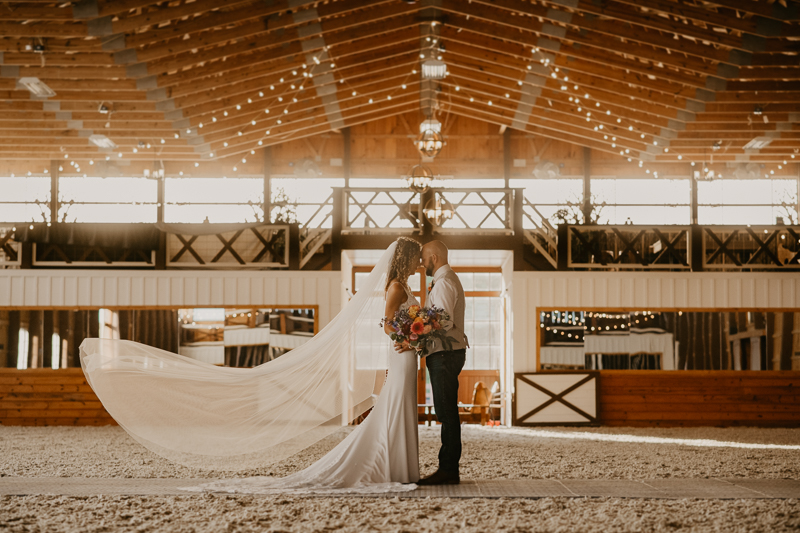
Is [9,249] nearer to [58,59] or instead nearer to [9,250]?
[9,250]

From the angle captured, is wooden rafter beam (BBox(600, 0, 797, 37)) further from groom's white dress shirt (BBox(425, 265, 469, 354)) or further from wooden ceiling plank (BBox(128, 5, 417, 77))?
groom's white dress shirt (BBox(425, 265, 469, 354))

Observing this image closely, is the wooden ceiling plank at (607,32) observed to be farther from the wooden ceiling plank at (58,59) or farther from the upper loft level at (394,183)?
the wooden ceiling plank at (58,59)

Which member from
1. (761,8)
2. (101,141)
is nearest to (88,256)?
(101,141)

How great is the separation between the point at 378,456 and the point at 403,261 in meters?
1.42

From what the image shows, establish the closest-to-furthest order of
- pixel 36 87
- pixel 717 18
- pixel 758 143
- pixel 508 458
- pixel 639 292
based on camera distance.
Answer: pixel 508 458
pixel 717 18
pixel 36 87
pixel 639 292
pixel 758 143

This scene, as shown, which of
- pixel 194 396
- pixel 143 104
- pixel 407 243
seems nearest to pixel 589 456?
pixel 407 243

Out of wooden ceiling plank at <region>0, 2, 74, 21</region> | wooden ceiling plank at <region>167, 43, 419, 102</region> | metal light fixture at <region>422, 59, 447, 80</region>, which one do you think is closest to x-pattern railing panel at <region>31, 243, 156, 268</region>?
wooden ceiling plank at <region>167, 43, 419, 102</region>

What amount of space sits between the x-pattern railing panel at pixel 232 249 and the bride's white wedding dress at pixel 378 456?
7346 millimetres

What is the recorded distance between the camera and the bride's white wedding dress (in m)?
5.09

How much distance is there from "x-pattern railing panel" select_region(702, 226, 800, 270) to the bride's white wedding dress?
8.98 m

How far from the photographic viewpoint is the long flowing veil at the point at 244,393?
5.34 metres

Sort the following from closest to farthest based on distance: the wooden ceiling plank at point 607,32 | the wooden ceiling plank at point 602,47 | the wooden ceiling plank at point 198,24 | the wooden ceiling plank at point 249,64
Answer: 1. the wooden ceiling plank at point 198,24
2. the wooden ceiling plank at point 607,32
3. the wooden ceiling plank at point 602,47
4. the wooden ceiling plank at point 249,64

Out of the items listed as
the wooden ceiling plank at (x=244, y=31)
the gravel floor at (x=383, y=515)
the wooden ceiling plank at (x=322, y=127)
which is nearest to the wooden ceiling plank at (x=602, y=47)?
the wooden ceiling plank at (x=244, y=31)

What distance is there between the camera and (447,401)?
5336 mm
